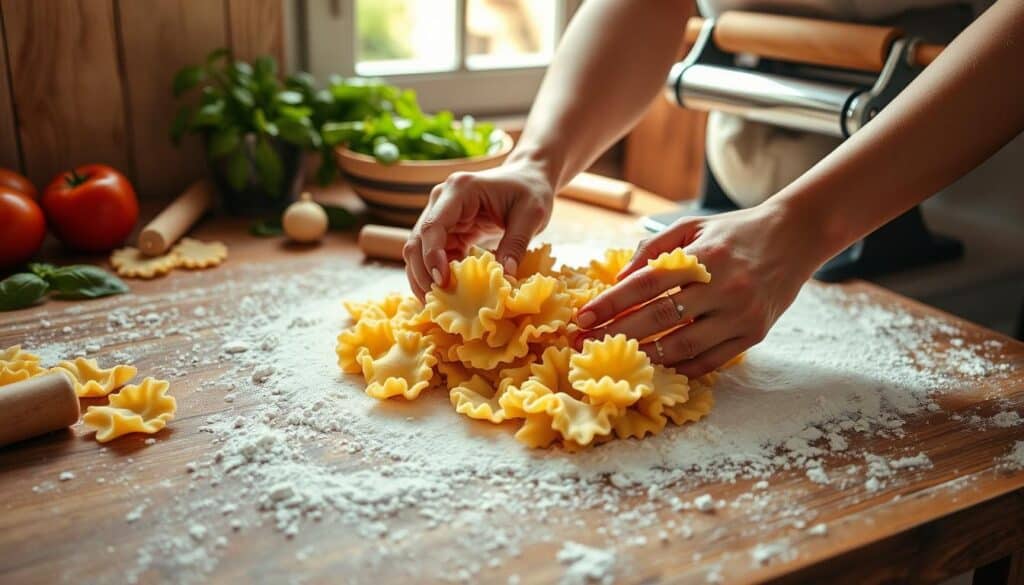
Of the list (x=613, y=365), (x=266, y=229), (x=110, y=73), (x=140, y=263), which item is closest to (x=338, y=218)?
(x=266, y=229)

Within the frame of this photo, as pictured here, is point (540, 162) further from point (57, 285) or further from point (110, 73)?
point (110, 73)

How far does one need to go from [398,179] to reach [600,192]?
0.40m

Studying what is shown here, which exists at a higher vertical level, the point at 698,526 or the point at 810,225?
the point at 810,225

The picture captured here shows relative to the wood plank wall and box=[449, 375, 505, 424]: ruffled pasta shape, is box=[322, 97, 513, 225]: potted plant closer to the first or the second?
the wood plank wall

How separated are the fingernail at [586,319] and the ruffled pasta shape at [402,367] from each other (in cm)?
17

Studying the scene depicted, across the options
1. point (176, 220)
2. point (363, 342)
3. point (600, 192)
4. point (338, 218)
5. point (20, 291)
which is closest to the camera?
point (363, 342)

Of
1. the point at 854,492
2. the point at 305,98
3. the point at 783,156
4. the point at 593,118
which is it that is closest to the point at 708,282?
the point at 854,492

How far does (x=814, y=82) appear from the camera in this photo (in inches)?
56.3

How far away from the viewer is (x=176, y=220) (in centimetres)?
146

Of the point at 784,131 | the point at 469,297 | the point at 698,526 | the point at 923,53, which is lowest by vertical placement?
the point at 698,526

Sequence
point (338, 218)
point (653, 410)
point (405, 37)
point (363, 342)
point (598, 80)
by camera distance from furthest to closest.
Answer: point (405, 37), point (338, 218), point (598, 80), point (363, 342), point (653, 410)

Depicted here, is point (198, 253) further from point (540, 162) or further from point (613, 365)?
point (613, 365)

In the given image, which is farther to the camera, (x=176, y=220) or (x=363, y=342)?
(x=176, y=220)

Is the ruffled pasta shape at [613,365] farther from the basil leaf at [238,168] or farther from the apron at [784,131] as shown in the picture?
the basil leaf at [238,168]
